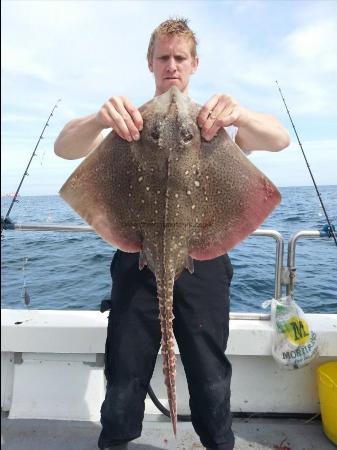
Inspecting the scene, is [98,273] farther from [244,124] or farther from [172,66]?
[244,124]

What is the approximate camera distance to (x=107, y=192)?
2273 millimetres

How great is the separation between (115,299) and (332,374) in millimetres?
2156

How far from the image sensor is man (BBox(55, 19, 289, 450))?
2520 millimetres

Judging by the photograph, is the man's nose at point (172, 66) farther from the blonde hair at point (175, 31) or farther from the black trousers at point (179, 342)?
the black trousers at point (179, 342)

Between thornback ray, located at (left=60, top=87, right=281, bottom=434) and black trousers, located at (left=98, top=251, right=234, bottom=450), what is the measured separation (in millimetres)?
332

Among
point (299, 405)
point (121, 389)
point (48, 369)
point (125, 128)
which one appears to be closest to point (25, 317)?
point (48, 369)

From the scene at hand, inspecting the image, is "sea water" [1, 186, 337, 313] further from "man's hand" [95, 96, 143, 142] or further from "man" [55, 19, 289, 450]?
"man's hand" [95, 96, 143, 142]

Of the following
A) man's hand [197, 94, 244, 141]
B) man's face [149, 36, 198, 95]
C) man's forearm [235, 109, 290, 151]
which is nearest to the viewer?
man's hand [197, 94, 244, 141]

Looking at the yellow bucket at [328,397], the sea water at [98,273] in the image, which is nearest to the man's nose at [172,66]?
the yellow bucket at [328,397]

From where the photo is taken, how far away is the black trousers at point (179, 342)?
259 centimetres

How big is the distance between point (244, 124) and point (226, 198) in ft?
1.57

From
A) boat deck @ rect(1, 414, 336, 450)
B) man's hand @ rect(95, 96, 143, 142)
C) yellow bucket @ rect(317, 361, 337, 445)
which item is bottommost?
boat deck @ rect(1, 414, 336, 450)

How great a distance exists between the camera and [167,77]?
8.34 ft

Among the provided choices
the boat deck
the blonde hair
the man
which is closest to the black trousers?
the man
